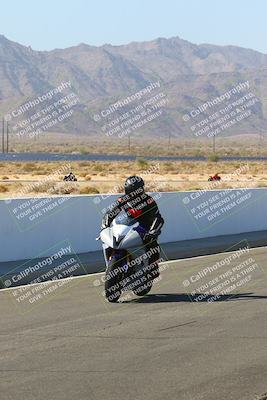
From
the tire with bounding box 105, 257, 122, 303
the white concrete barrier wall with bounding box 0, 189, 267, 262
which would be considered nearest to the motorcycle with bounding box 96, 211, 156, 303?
the tire with bounding box 105, 257, 122, 303

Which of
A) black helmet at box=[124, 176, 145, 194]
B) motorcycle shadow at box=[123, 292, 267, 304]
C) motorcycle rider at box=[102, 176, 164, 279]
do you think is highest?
black helmet at box=[124, 176, 145, 194]

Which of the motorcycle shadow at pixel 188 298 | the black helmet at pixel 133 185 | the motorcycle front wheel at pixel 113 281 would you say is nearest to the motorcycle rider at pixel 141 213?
the black helmet at pixel 133 185

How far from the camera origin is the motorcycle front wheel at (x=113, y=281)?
12.6m

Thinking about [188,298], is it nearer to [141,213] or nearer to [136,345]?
[141,213]

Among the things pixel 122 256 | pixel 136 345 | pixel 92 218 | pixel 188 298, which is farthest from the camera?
pixel 92 218

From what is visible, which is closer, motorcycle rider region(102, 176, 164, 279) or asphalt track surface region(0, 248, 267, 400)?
asphalt track surface region(0, 248, 267, 400)

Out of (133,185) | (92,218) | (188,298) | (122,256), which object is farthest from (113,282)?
(92,218)

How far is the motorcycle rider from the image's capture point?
12.9m

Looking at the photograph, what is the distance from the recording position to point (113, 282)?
41.7 feet

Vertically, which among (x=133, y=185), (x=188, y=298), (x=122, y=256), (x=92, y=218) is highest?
(x=133, y=185)

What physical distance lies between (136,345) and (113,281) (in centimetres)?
301

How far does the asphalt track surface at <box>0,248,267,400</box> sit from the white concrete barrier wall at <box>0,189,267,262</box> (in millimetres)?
2918

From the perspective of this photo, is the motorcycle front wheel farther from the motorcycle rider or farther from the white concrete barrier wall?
the white concrete barrier wall

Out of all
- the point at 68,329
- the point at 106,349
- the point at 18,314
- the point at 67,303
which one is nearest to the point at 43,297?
the point at 67,303
